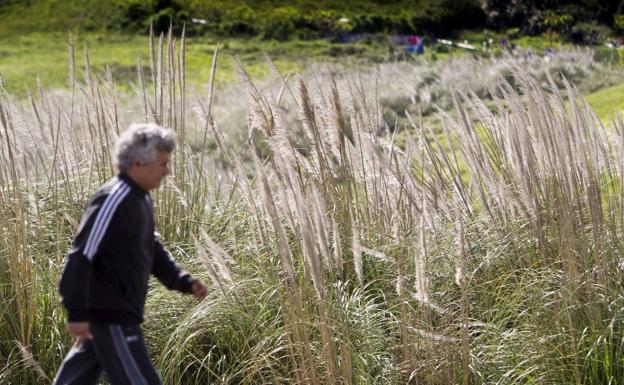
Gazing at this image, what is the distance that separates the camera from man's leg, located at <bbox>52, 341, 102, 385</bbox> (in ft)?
12.4

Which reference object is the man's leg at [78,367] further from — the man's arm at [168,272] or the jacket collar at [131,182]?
the jacket collar at [131,182]

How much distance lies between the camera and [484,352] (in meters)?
4.36

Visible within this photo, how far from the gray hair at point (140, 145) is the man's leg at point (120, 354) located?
1.78 ft

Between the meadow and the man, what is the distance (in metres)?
0.25

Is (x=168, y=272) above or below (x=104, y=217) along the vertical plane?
below

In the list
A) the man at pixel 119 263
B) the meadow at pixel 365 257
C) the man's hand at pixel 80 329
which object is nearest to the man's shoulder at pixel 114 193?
the man at pixel 119 263

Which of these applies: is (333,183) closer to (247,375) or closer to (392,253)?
(392,253)

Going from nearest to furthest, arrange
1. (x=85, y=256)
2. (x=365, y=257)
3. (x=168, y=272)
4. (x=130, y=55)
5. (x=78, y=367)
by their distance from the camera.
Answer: (x=85, y=256) → (x=78, y=367) → (x=168, y=272) → (x=365, y=257) → (x=130, y=55)

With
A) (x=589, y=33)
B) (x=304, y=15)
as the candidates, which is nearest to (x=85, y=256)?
(x=589, y=33)

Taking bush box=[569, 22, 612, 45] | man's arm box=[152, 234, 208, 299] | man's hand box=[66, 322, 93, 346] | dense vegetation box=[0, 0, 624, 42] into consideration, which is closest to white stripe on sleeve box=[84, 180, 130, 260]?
man's hand box=[66, 322, 93, 346]

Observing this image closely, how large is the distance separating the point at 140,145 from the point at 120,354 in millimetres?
698

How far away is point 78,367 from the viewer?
3.79 metres

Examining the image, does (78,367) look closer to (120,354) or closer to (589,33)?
(120,354)

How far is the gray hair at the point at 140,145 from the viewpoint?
3623 mm
